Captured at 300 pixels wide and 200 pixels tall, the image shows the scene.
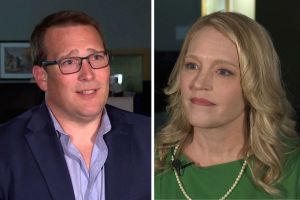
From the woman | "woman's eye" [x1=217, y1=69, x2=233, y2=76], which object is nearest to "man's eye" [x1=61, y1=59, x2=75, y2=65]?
the woman

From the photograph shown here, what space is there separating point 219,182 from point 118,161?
470 millimetres

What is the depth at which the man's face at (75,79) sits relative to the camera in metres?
2.05

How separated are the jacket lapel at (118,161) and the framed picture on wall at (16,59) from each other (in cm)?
42

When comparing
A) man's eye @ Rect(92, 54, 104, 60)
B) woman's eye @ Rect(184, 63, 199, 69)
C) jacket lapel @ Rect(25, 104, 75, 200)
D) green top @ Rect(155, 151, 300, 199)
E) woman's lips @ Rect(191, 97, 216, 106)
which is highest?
man's eye @ Rect(92, 54, 104, 60)

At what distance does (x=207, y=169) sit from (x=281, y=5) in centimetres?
80

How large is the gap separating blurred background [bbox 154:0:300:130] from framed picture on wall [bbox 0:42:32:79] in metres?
0.55

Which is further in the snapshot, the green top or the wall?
the green top

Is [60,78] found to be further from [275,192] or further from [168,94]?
[275,192]

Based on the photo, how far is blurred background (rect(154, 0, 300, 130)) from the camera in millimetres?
2115

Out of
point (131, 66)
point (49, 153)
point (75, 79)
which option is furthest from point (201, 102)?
point (49, 153)

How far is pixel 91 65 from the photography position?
6.79 ft

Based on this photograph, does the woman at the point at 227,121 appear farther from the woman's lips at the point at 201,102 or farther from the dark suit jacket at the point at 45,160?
the dark suit jacket at the point at 45,160

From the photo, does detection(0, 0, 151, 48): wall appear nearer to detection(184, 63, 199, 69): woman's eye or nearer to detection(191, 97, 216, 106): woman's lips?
detection(184, 63, 199, 69): woman's eye

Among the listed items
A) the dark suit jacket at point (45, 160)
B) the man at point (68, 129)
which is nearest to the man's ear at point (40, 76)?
the man at point (68, 129)
